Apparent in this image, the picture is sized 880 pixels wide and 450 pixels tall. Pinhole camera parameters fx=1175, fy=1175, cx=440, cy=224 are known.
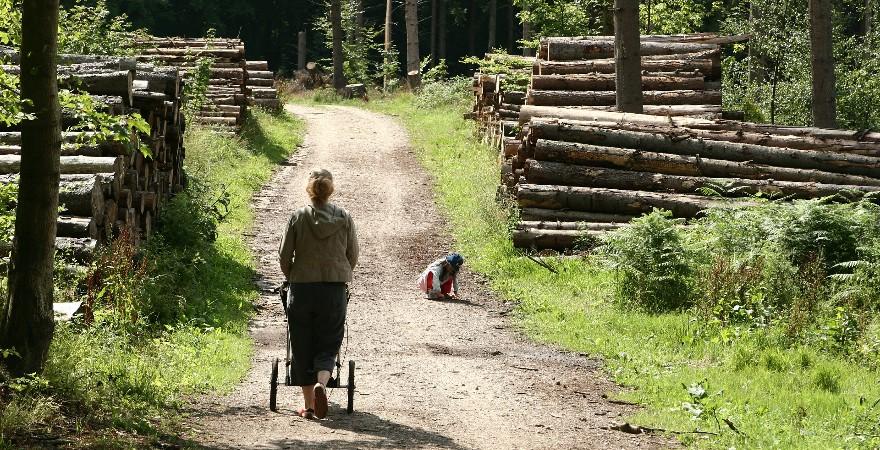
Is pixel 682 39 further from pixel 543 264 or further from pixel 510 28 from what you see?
pixel 510 28

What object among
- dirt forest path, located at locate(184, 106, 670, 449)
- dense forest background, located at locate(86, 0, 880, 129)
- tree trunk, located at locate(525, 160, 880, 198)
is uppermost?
dense forest background, located at locate(86, 0, 880, 129)

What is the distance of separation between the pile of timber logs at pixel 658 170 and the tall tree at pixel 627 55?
2288mm

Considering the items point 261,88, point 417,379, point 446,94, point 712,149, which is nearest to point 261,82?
point 261,88

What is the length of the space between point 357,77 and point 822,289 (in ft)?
121

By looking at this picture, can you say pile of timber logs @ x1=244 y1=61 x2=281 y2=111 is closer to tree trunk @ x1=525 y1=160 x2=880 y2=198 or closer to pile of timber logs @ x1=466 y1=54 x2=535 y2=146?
pile of timber logs @ x1=466 y1=54 x2=535 y2=146

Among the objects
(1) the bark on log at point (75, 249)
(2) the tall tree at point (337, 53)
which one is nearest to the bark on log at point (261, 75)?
(2) the tall tree at point (337, 53)

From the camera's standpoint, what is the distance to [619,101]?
777 inches

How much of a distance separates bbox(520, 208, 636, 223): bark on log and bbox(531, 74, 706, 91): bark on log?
6316mm

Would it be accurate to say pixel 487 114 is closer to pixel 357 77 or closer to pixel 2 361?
pixel 2 361

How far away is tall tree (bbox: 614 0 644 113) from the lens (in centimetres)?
1917

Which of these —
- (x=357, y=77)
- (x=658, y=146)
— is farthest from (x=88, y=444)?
(x=357, y=77)

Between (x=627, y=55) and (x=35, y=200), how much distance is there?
43.7ft

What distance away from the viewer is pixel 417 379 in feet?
33.7

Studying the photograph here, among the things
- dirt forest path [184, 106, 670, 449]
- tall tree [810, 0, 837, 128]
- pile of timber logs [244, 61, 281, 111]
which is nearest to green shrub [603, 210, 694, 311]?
dirt forest path [184, 106, 670, 449]
